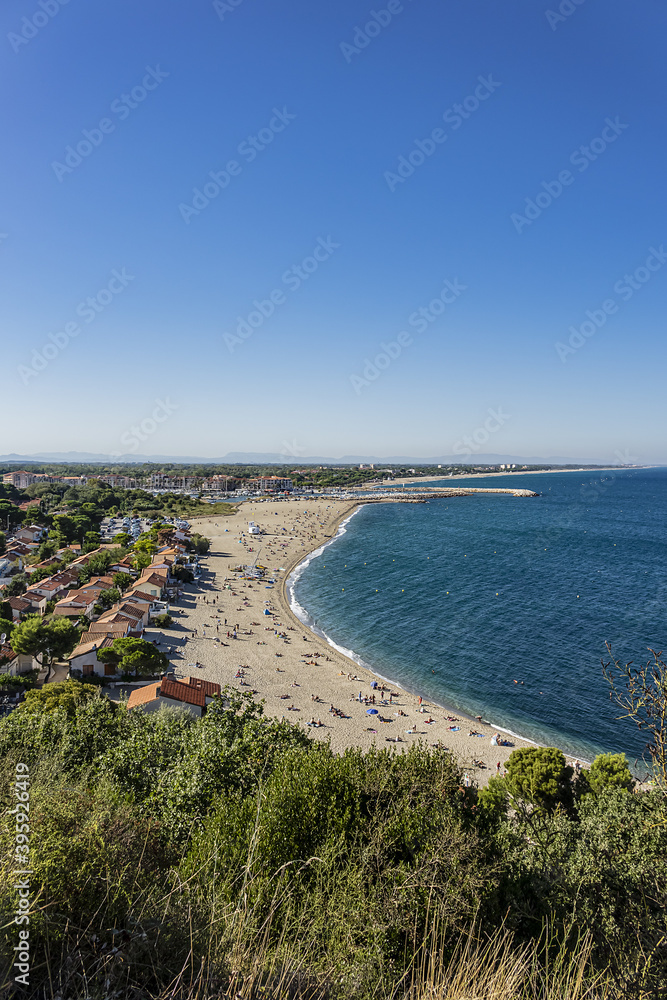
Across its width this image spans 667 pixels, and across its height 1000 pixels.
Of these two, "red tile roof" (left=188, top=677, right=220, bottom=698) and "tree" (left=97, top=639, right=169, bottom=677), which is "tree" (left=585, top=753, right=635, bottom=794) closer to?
"red tile roof" (left=188, top=677, right=220, bottom=698)

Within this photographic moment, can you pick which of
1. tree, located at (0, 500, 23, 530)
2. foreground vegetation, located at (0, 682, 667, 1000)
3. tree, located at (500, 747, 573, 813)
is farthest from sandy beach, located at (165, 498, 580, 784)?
tree, located at (0, 500, 23, 530)

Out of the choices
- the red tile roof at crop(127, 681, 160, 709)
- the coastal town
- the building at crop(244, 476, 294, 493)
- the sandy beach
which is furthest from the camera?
the building at crop(244, 476, 294, 493)

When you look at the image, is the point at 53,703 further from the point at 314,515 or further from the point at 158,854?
the point at 314,515

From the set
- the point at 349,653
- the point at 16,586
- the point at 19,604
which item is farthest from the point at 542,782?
the point at 16,586

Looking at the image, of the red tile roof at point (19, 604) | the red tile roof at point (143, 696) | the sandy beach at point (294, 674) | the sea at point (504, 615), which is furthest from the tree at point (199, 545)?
the red tile roof at point (143, 696)

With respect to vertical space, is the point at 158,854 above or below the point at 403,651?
above

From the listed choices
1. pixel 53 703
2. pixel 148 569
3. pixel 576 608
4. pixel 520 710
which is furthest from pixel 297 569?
pixel 53 703
